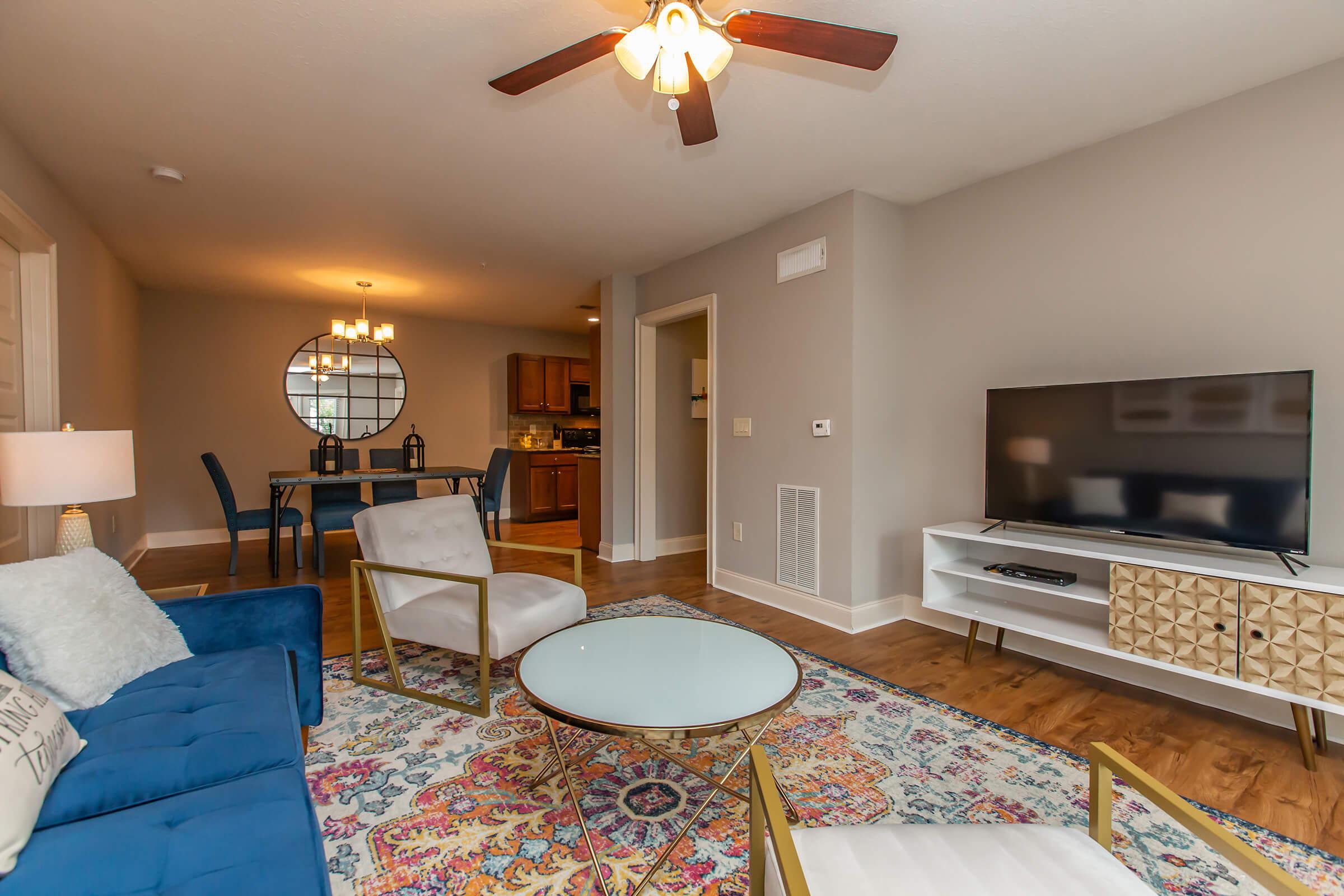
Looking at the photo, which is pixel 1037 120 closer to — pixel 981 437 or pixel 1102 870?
pixel 981 437

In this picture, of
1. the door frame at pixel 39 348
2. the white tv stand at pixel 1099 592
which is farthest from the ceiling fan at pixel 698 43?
the door frame at pixel 39 348

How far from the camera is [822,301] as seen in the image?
11.7 feet

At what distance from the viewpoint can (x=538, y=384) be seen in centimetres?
776

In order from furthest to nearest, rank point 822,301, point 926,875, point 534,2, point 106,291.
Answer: point 106,291
point 822,301
point 534,2
point 926,875

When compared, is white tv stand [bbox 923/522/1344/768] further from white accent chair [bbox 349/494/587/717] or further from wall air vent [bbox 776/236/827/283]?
white accent chair [bbox 349/494/587/717]

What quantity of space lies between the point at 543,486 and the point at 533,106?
5426 millimetres

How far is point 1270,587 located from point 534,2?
10.2ft

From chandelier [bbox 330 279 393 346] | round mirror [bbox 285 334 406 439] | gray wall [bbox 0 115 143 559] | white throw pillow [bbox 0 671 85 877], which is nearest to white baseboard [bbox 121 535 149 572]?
gray wall [bbox 0 115 143 559]

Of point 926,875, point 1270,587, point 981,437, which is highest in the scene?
point 981,437

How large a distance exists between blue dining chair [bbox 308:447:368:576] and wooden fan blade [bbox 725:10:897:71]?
132 inches

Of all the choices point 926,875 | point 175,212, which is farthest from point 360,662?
point 175,212

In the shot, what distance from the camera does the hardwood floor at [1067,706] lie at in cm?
187

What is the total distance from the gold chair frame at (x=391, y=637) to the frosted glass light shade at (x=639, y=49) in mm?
1790

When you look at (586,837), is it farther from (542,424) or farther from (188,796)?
(542,424)
